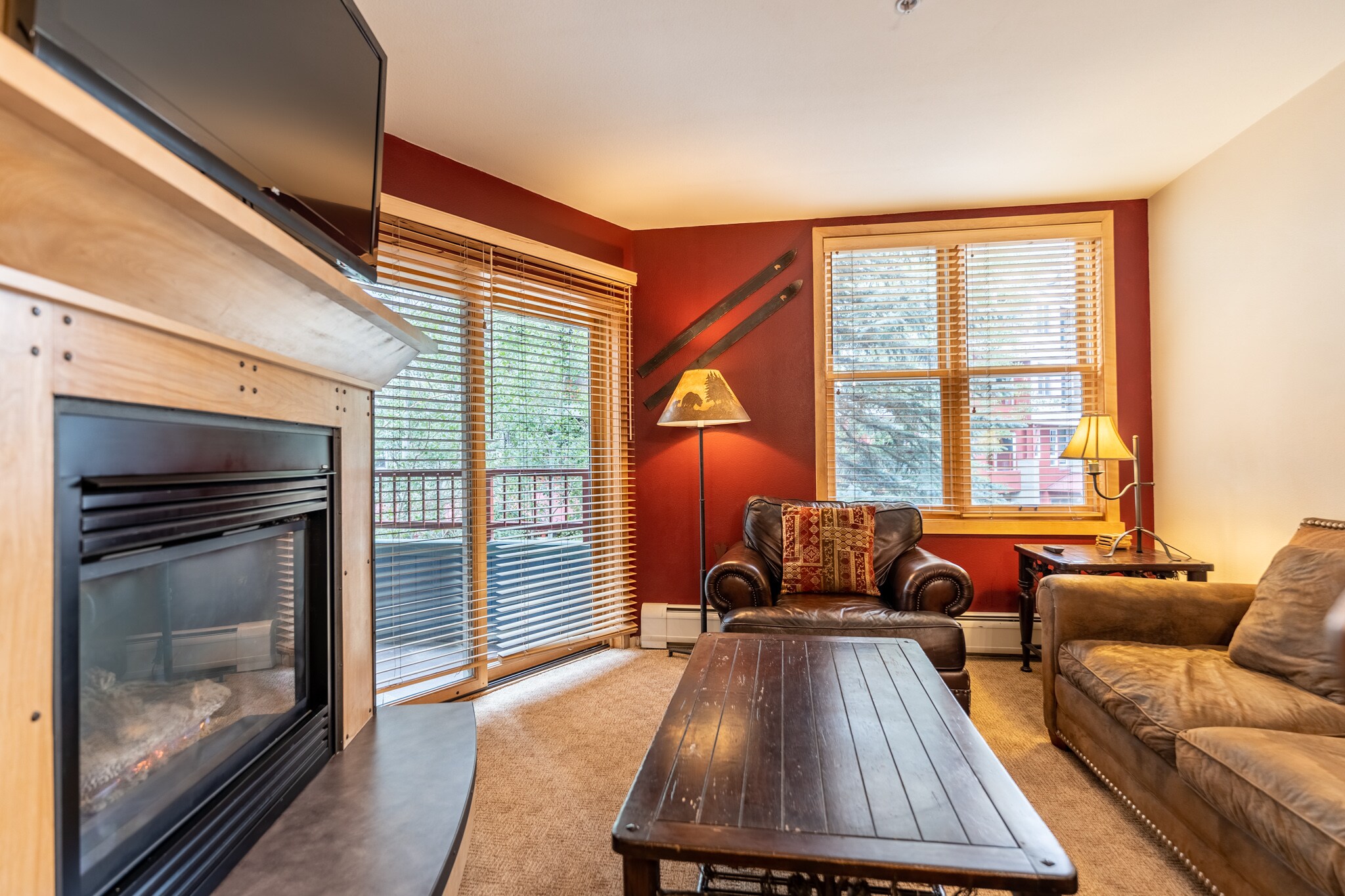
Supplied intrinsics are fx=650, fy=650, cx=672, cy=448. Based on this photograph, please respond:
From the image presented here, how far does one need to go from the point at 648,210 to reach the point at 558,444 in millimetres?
1435

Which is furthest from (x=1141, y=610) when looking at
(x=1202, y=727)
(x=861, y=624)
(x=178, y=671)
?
(x=178, y=671)

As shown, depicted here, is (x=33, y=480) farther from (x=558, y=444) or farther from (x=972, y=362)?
(x=972, y=362)

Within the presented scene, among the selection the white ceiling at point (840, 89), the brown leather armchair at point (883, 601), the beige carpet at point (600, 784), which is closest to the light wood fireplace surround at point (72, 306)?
the beige carpet at point (600, 784)

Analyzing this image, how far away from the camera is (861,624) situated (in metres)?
2.73

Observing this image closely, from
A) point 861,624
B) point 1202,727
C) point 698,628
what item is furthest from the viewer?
point 698,628

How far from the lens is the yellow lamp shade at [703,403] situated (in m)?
3.42

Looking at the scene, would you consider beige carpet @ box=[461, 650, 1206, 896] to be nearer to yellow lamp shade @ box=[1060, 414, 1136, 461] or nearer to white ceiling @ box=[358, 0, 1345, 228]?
yellow lamp shade @ box=[1060, 414, 1136, 461]

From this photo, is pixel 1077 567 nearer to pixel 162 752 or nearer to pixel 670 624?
pixel 670 624

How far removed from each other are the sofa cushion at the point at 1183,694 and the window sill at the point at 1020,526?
146 centimetres

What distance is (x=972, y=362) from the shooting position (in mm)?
3701

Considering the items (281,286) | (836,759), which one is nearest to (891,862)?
(836,759)

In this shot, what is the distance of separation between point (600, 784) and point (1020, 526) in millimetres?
2702

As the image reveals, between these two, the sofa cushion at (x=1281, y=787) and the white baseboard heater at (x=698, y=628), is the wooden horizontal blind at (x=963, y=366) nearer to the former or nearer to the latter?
the white baseboard heater at (x=698, y=628)

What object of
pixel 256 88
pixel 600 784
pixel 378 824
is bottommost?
pixel 600 784
